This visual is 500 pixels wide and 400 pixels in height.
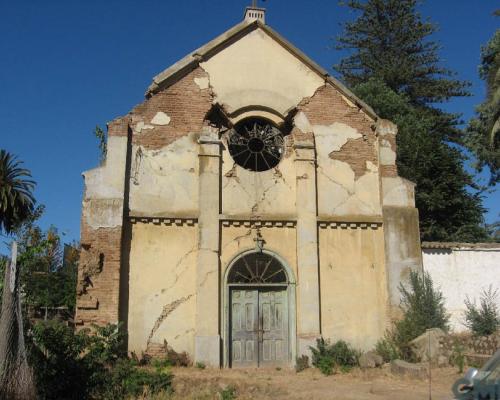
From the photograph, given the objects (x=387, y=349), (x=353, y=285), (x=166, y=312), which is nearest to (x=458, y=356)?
(x=387, y=349)

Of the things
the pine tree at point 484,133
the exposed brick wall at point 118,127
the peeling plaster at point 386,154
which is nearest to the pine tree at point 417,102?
the pine tree at point 484,133

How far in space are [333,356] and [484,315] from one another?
4147mm

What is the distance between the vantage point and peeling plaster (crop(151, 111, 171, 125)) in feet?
48.4

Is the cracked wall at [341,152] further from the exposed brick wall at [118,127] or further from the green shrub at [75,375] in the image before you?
the green shrub at [75,375]

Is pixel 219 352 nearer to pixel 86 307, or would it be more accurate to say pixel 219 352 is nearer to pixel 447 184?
pixel 86 307

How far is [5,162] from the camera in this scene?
2398 centimetres

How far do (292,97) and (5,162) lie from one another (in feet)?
47.2

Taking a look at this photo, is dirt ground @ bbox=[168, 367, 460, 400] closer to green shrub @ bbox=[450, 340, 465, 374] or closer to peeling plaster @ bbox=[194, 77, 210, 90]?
green shrub @ bbox=[450, 340, 465, 374]

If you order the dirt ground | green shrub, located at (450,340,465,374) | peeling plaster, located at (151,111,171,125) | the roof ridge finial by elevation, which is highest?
the roof ridge finial

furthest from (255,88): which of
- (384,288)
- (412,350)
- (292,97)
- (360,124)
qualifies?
(412,350)

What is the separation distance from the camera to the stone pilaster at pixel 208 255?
13.6m

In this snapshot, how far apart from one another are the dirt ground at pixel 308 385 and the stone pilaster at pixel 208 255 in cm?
67

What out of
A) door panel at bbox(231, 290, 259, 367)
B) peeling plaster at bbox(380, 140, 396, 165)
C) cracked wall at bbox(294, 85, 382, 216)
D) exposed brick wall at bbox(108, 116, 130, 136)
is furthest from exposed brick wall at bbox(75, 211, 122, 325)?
peeling plaster at bbox(380, 140, 396, 165)

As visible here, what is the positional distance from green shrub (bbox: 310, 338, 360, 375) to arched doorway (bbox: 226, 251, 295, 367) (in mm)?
728
